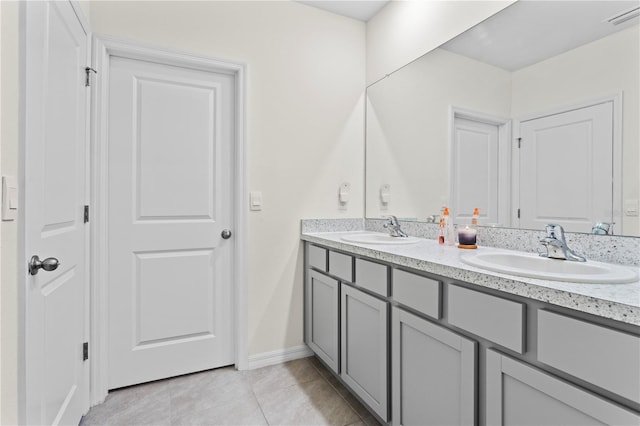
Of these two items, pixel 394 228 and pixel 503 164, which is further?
pixel 394 228

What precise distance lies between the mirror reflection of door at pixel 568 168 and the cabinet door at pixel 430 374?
0.70 metres

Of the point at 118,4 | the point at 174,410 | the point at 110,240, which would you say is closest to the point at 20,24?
the point at 118,4

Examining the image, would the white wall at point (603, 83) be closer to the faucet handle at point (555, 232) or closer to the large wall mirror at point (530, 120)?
the large wall mirror at point (530, 120)

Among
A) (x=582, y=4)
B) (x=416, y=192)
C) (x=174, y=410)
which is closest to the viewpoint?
(x=582, y=4)

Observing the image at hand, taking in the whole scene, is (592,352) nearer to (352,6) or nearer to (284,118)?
(284,118)

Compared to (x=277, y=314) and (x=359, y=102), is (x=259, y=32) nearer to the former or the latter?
(x=359, y=102)

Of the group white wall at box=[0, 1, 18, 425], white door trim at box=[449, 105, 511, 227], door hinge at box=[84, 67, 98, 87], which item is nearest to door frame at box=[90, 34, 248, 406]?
door hinge at box=[84, 67, 98, 87]

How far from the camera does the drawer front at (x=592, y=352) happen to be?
2.32 feet

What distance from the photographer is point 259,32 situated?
2.21 meters

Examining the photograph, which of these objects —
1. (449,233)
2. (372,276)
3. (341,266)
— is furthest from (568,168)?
(341,266)

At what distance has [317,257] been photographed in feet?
7.07

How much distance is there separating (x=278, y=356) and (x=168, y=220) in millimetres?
1146

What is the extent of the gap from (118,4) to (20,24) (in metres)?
1.06

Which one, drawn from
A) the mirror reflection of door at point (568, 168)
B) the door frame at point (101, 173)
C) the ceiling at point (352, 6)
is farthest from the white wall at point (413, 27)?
the door frame at point (101, 173)
